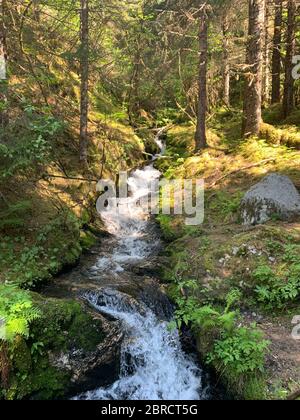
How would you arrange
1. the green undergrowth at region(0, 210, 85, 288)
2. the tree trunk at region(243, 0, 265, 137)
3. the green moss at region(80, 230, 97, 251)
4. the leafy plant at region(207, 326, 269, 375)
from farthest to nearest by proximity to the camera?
the tree trunk at region(243, 0, 265, 137)
the green moss at region(80, 230, 97, 251)
the green undergrowth at region(0, 210, 85, 288)
the leafy plant at region(207, 326, 269, 375)

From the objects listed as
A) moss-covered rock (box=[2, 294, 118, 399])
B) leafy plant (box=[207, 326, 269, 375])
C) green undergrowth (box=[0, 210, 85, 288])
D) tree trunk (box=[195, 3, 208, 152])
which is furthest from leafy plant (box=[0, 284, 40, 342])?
tree trunk (box=[195, 3, 208, 152])

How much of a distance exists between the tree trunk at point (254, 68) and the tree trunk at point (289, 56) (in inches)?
54.1

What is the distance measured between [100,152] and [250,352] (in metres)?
9.75

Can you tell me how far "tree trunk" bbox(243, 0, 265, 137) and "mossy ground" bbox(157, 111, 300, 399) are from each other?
2.56ft

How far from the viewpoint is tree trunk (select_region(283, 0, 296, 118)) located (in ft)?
45.2

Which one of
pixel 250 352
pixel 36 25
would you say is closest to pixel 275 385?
pixel 250 352

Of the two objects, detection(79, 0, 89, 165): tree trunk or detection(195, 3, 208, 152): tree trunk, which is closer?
detection(79, 0, 89, 165): tree trunk

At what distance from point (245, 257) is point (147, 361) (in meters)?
2.83

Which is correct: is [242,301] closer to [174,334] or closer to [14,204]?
[174,334]

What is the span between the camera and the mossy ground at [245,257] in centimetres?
584

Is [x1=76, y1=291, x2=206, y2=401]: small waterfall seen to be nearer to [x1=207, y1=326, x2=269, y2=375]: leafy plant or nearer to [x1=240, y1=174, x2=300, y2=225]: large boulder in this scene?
[x1=207, y1=326, x2=269, y2=375]: leafy plant

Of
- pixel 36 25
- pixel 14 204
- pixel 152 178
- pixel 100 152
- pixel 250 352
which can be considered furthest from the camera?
pixel 152 178

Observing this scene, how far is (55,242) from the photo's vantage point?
30.6 ft

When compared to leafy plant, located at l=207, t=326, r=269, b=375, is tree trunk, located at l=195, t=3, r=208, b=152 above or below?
above
